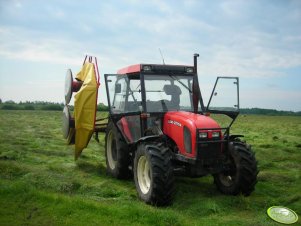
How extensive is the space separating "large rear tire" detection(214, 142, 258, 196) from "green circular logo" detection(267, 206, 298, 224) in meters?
0.85

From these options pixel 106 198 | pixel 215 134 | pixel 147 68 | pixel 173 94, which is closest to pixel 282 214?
pixel 215 134

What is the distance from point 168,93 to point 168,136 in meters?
1.06

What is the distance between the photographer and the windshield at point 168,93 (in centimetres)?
806

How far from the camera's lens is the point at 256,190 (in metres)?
7.94

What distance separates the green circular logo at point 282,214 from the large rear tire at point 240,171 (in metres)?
0.85

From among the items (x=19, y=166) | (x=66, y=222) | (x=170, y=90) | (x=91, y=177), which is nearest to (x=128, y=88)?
(x=170, y=90)

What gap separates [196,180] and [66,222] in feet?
13.2

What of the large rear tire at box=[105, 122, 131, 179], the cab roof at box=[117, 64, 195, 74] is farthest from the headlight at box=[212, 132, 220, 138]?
the large rear tire at box=[105, 122, 131, 179]

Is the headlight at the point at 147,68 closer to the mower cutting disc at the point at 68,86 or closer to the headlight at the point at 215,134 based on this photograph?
the headlight at the point at 215,134

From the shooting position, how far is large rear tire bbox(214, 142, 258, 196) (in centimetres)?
733

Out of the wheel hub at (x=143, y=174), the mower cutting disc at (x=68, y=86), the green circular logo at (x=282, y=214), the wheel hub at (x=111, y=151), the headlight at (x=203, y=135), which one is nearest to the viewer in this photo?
the green circular logo at (x=282, y=214)

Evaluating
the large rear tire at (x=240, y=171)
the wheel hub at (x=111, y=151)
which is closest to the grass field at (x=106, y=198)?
the large rear tire at (x=240, y=171)

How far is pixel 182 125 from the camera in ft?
23.5

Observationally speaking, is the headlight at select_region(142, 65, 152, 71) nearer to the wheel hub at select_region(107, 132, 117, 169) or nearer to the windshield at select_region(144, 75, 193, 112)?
the windshield at select_region(144, 75, 193, 112)
